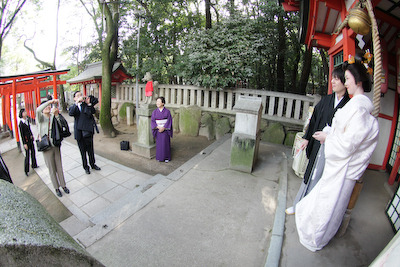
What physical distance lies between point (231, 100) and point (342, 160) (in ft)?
19.7

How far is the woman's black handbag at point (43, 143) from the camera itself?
3.85 meters

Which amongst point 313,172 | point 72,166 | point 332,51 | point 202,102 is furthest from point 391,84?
point 72,166

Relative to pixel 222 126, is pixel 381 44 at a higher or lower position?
higher

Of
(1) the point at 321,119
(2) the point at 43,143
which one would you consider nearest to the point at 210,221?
(1) the point at 321,119

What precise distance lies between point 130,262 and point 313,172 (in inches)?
103

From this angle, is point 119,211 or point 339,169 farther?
point 119,211

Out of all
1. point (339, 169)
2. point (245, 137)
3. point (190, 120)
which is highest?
point (339, 169)

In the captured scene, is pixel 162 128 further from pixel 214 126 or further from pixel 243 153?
pixel 214 126

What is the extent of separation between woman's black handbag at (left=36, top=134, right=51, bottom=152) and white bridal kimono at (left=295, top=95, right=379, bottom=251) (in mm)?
4585

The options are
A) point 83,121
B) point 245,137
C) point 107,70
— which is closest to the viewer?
point 245,137

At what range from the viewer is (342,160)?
206cm

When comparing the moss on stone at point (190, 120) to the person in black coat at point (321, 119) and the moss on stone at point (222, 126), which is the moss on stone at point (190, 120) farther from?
the person in black coat at point (321, 119)

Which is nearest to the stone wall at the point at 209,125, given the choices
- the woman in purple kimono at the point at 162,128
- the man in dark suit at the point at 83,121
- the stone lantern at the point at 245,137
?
the woman in purple kimono at the point at 162,128

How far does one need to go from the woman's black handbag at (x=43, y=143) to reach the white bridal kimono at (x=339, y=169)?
4585 mm
